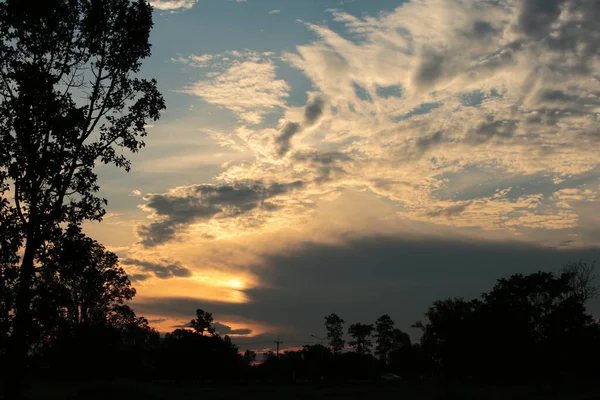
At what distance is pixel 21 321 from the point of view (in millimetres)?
21750

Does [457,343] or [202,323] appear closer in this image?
[457,343]

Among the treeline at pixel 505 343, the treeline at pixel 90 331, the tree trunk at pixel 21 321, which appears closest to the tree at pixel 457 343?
the treeline at pixel 505 343

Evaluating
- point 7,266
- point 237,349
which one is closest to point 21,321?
point 7,266

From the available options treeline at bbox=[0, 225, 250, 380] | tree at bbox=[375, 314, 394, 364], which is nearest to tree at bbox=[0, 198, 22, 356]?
treeline at bbox=[0, 225, 250, 380]

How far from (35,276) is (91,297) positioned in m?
44.1

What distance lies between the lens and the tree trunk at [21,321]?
2127 centimetres

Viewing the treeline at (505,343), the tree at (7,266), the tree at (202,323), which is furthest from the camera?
the tree at (202,323)

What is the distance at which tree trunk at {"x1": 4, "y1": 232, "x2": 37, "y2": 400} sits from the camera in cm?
2127

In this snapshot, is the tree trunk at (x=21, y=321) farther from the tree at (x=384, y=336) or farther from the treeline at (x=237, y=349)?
the tree at (x=384, y=336)

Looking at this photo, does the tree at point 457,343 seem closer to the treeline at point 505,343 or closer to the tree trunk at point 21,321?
the treeline at point 505,343

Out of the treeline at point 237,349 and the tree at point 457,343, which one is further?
the tree at point 457,343

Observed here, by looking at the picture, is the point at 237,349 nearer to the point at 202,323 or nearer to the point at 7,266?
the point at 202,323

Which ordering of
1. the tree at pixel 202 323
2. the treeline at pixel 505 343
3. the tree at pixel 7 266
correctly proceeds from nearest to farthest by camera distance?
the tree at pixel 7 266 < the treeline at pixel 505 343 < the tree at pixel 202 323

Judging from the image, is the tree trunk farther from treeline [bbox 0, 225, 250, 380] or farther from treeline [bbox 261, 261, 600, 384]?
treeline [bbox 261, 261, 600, 384]
